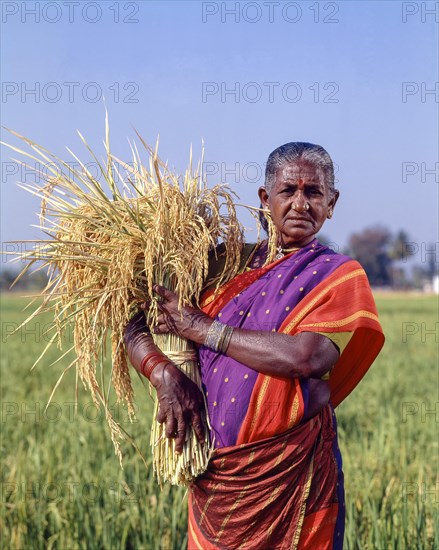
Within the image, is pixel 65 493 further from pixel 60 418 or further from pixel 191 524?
pixel 60 418

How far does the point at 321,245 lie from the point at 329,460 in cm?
68

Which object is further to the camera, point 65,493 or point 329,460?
point 65,493

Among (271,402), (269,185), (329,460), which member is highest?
(269,185)

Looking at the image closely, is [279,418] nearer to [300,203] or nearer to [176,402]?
[176,402]

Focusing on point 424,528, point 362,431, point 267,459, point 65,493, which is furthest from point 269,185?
point 362,431

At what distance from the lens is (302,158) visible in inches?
98.1

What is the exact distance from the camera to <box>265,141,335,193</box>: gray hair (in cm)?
250

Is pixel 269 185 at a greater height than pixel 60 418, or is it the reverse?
pixel 269 185

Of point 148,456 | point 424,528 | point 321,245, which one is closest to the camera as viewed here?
point 321,245

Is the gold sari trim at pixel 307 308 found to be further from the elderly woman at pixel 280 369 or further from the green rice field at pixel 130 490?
the green rice field at pixel 130 490

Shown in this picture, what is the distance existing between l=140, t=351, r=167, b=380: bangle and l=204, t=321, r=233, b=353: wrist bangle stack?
0.54 ft

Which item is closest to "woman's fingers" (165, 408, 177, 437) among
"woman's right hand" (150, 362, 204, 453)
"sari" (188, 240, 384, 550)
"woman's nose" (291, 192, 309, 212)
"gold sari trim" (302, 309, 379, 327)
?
"woman's right hand" (150, 362, 204, 453)

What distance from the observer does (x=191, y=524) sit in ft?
8.84

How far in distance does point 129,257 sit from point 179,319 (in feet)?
0.83
